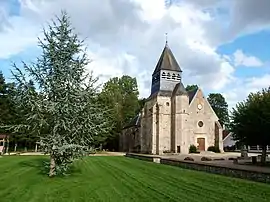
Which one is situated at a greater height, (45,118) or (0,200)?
(45,118)

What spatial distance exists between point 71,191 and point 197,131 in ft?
140

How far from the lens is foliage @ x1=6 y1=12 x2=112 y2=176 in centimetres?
1623

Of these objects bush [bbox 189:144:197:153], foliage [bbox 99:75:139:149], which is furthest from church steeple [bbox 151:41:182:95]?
foliage [bbox 99:75:139:149]

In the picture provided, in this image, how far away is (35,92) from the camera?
54.0 feet

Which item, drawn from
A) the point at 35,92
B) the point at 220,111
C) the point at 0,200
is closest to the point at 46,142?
the point at 35,92

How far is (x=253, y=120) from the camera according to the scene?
24.9 meters

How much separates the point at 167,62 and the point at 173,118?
9.05 m

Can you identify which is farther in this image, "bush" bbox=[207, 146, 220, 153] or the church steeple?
the church steeple

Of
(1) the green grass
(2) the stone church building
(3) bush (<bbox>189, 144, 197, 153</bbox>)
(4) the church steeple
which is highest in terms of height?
(4) the church steeple

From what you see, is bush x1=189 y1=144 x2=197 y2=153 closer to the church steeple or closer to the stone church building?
the stone church building

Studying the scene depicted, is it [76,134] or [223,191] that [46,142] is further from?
[223,191]

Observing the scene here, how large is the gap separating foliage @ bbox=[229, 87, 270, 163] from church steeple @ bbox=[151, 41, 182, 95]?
1012 inches

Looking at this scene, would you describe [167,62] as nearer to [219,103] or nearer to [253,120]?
[253,120]

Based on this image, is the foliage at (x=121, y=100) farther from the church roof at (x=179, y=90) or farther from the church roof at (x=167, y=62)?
the church roof at (x=179, y=90)
